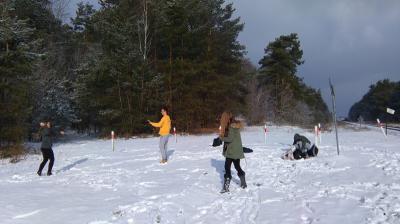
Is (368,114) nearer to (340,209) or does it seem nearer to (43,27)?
(43,27)

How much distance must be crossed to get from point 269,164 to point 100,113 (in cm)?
2332

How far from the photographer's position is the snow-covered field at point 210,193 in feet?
27.1

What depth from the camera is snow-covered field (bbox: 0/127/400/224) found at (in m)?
8.26

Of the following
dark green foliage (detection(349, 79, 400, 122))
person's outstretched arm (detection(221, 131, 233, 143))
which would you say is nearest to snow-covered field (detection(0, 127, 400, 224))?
person's outstretched arm (detection(221, 131, 233, 143))

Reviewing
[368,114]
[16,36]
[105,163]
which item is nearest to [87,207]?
[105,163]

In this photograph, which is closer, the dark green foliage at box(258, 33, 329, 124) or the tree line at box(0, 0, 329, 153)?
the tree line at box(0, 0, 329, 153)

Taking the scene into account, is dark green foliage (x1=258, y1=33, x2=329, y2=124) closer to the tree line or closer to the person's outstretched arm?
the tree line

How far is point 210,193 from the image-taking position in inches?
424

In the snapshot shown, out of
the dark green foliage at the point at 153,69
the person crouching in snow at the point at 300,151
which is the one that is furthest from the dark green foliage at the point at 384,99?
the person crouching in snow at the point at 300,151

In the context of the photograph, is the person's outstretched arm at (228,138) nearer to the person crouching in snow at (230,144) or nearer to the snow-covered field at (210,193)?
the person crouching in snow at (230,144)

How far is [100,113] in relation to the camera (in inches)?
1414

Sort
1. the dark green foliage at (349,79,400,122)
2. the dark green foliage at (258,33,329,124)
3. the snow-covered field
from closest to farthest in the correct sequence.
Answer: the snow-covered field → the dark green foliage at (258,33,329,124) → the dark green foliage at (349,79,400,122)

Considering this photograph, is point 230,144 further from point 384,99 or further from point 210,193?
point 384,99

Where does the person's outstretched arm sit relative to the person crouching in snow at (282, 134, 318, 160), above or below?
above
